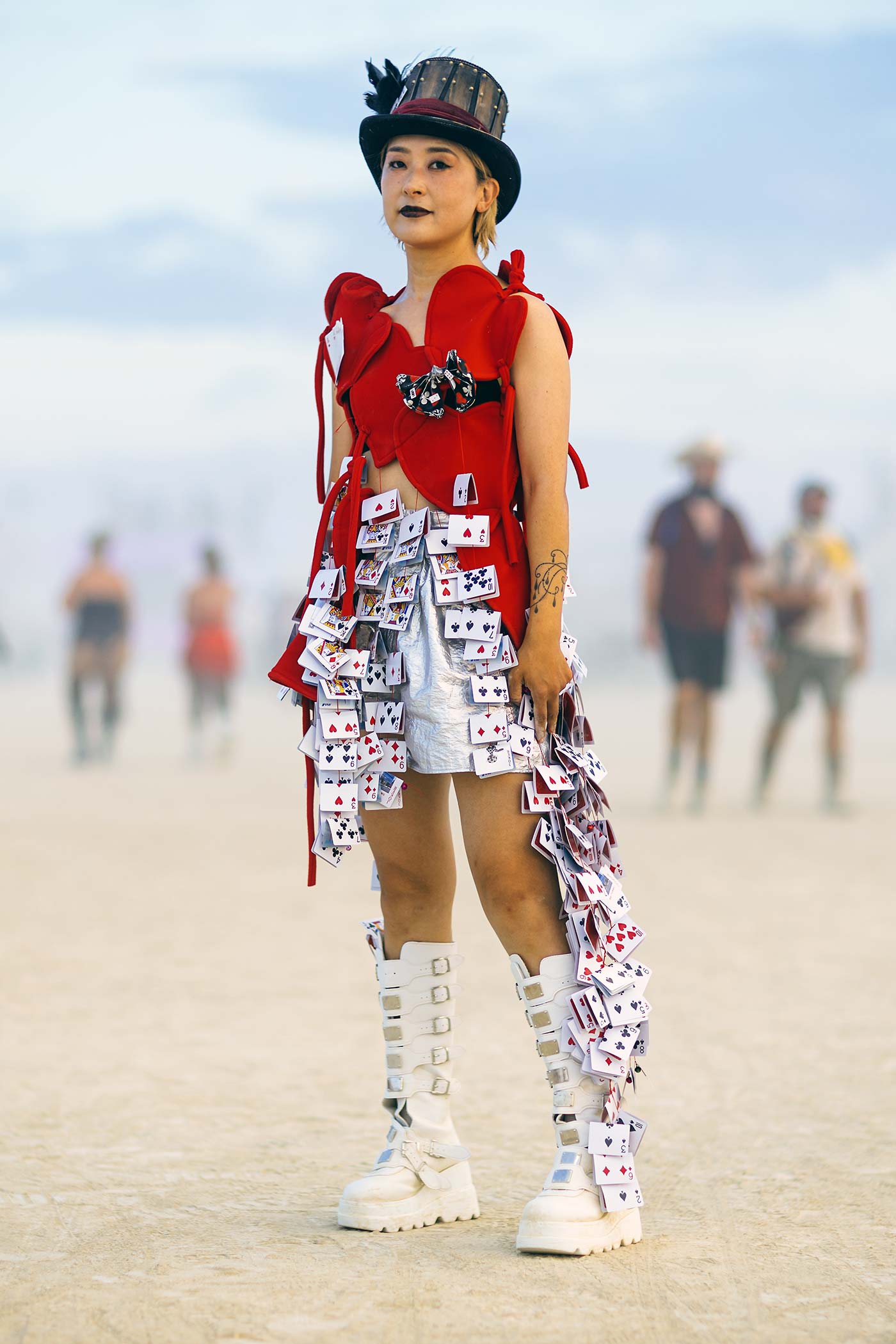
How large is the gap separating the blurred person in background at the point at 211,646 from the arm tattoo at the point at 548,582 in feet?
40.3

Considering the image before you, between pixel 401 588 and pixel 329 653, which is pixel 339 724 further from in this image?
pixel 401 588

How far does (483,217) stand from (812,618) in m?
8.03

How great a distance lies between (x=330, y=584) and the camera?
116 inches

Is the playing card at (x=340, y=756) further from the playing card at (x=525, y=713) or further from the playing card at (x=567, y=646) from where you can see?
the playing card at (x=567, y=646)

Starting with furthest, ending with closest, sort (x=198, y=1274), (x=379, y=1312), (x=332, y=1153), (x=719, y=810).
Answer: (x=719, y=810) < (x=332, y=1153) < (x=198, y=1274) < (x=379, y=1312)

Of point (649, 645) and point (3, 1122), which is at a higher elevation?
point (649, 645)

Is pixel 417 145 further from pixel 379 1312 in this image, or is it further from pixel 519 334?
pixel 379 1312

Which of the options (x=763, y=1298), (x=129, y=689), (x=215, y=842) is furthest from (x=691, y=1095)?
(x=129, y=689)

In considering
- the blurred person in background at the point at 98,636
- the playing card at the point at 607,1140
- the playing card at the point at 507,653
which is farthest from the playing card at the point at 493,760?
the blurred person in background at the point at 98,636

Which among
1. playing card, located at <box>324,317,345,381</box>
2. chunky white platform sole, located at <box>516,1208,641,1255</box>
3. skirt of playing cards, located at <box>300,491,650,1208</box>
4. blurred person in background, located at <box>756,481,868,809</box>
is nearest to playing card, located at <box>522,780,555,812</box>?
skirt of playing cards, located at <box>300,491,650,1208</box>

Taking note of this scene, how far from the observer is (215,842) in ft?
29.2

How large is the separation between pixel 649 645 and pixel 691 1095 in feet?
→ 22.4

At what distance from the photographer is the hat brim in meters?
2.90

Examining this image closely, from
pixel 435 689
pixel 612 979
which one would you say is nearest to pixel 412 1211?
pixel 612 979
